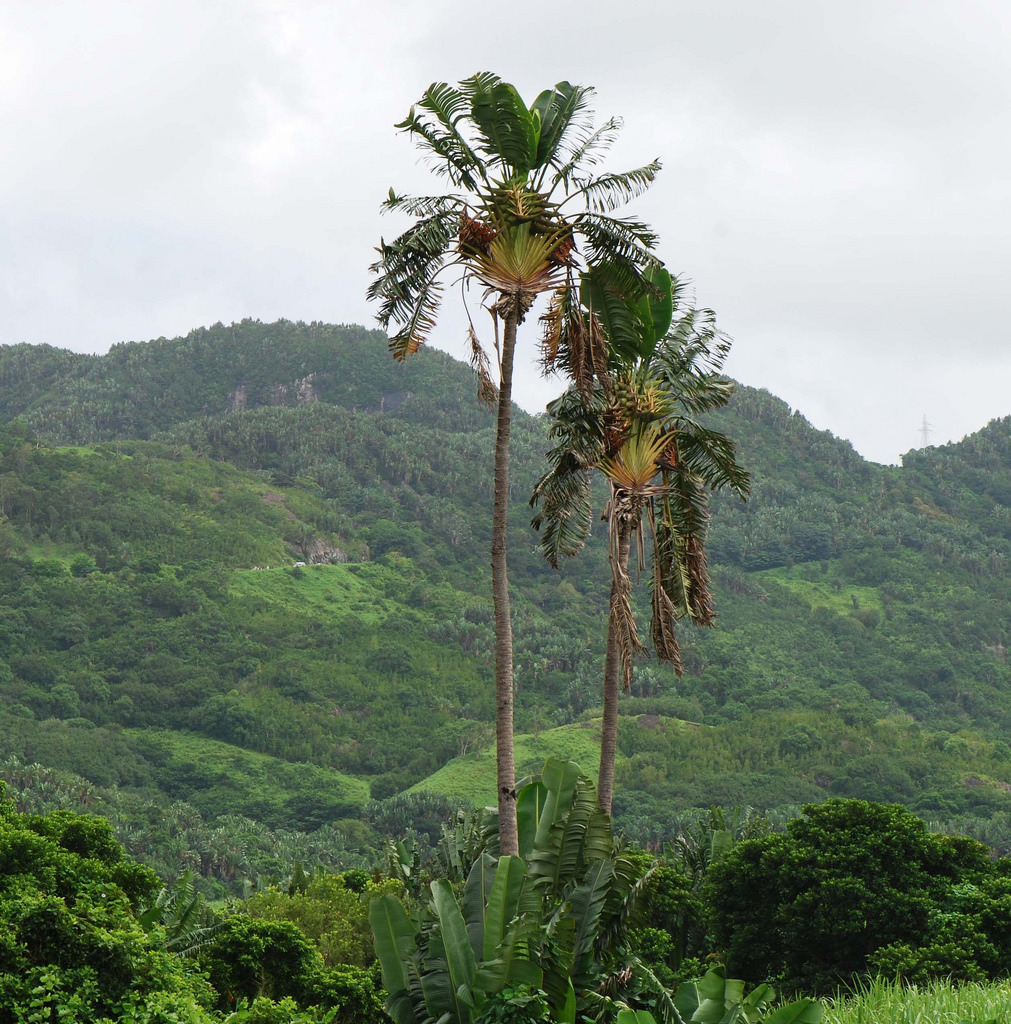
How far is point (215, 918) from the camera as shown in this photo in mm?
22453

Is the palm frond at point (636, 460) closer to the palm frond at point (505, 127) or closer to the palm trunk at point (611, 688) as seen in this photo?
the palm trunk at point (611, 688)

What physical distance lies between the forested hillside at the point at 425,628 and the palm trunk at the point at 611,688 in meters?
67.0

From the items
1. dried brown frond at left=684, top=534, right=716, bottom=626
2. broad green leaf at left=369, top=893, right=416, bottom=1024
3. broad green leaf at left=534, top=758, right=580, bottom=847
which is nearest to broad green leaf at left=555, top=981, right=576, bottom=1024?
broad green leaf at left=369, top=893, right=416, bottom=1024

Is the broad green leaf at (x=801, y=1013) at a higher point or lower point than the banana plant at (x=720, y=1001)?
higher

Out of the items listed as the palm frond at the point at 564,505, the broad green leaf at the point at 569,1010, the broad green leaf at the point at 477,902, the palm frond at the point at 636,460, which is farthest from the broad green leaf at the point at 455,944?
the palm frond at the point at 636,460

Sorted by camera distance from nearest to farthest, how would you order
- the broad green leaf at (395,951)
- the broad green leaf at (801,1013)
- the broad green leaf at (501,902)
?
the broad green leaf at (801,1013) → the broad green leaf at (501,902) → the broad green leaf at (395,951)

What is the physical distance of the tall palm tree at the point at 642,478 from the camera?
1558 centimetres

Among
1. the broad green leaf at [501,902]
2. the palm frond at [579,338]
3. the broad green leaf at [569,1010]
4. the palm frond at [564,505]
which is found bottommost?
the broad green leaf at [569,1010]

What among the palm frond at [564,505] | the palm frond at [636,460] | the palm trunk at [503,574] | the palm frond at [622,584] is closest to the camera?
the palm trunk at [503,574]

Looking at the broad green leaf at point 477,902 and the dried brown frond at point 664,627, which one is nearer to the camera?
the broad green leaf at point 477,902

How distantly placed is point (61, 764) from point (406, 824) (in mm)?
27240

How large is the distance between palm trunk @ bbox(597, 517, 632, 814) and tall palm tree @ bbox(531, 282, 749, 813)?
0.02 m

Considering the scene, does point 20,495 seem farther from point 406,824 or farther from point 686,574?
point 686,574

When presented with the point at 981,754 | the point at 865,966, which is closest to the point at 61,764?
the point at 981,754
